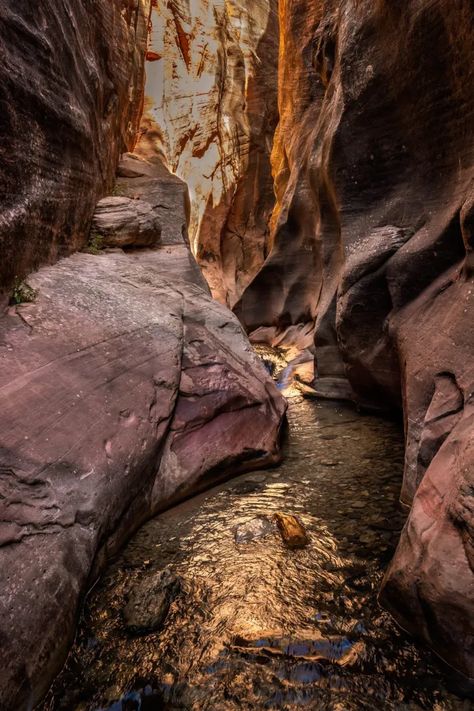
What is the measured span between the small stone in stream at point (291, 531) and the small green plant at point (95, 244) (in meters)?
5.49

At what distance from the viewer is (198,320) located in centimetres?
645

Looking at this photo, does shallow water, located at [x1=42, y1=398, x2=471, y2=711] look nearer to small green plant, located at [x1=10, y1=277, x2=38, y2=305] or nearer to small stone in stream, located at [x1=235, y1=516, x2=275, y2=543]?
small stone in stream, located at [x1=235, y1=516, x2=275, y2=543]

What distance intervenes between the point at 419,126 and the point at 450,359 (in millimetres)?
3508

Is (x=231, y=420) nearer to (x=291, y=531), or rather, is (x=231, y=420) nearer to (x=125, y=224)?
(x=291, y=531)

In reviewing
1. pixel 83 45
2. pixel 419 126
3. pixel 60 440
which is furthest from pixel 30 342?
pixel 83 45

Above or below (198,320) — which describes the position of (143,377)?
below

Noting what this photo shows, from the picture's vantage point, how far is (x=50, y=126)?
18.2 feet

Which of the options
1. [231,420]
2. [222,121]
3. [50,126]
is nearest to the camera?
[231,420]

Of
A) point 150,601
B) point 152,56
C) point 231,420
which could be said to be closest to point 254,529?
point 150,601

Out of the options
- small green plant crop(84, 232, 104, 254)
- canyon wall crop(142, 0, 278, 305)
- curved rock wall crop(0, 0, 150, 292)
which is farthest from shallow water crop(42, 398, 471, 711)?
canyon wall crop(142, 0, 278, 305)

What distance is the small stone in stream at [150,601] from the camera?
292cm

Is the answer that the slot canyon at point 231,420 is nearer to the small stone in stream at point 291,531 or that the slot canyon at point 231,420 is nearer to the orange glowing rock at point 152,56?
the small stone in stream at point 291,531

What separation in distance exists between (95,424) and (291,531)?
2.10 m

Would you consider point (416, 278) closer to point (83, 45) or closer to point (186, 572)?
point (186, 572)
